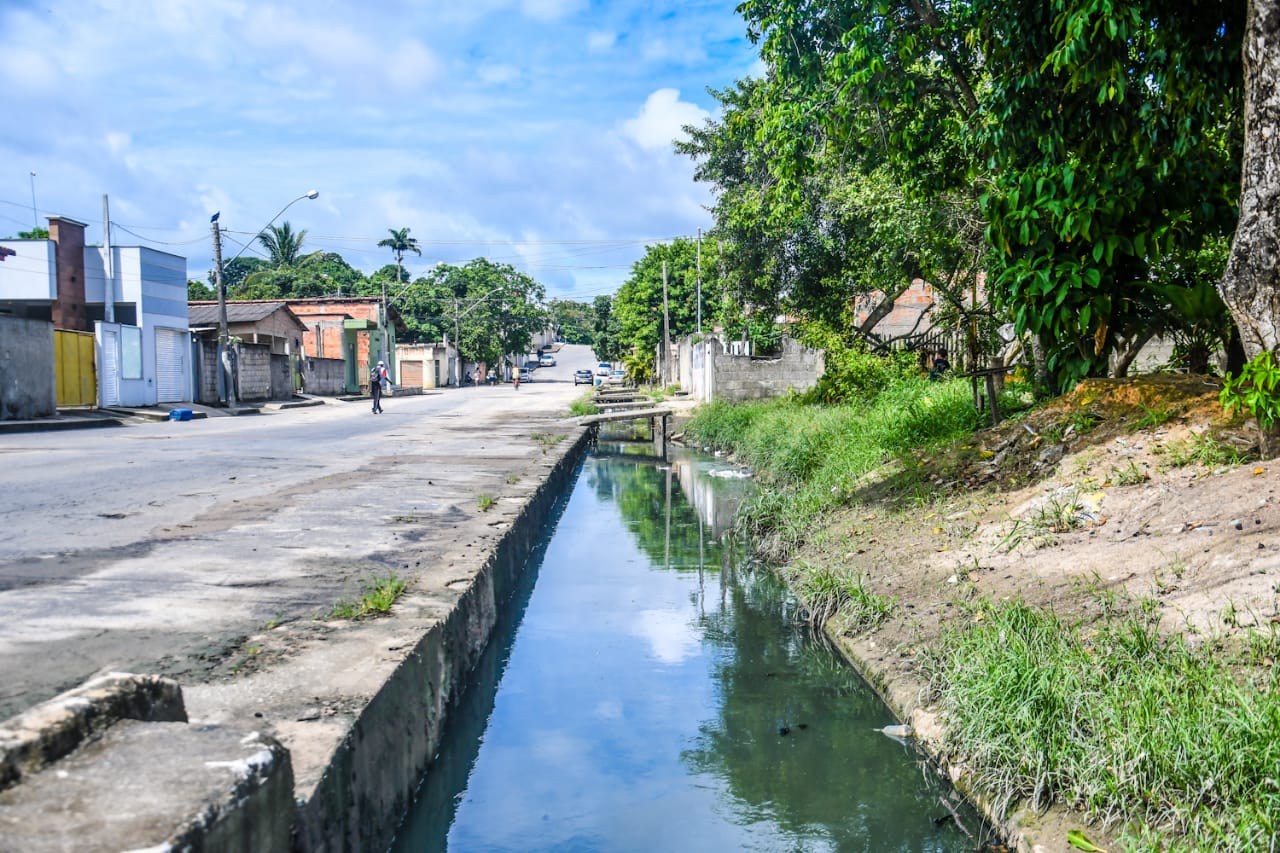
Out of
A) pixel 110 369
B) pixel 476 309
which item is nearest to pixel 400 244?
pixel 476 309

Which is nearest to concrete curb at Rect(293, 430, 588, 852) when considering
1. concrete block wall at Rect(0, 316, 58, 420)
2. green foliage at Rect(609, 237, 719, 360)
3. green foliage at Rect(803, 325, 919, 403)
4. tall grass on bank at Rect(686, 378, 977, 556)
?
tall grass on bank at Rect(686, 378, 977, 556)

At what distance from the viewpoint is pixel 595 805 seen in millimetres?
4055

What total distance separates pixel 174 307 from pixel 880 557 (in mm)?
29216

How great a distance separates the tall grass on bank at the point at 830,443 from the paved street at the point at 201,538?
2.45 meters

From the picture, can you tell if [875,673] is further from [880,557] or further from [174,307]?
[174,307]

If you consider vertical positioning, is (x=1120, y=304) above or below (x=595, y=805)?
above

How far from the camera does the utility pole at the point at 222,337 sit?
2719cm

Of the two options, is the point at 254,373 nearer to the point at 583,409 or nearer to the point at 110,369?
the point at 110,369

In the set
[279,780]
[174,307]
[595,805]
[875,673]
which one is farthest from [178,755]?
[174,307]

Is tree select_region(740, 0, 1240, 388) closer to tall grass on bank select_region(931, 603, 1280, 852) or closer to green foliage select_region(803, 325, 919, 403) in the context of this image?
tall grass on bank select_region(931, 603, 1280, 852)

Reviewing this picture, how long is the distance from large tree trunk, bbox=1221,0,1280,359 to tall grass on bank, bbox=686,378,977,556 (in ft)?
12.5

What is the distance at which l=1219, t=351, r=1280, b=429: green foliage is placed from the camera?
5.15m

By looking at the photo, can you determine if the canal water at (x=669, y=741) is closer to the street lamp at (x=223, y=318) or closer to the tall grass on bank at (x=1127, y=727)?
the tall grass on bank at (x=1127, y=727)

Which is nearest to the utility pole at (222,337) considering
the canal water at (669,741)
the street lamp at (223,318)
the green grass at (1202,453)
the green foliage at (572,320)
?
the street lamp at (223,318)
